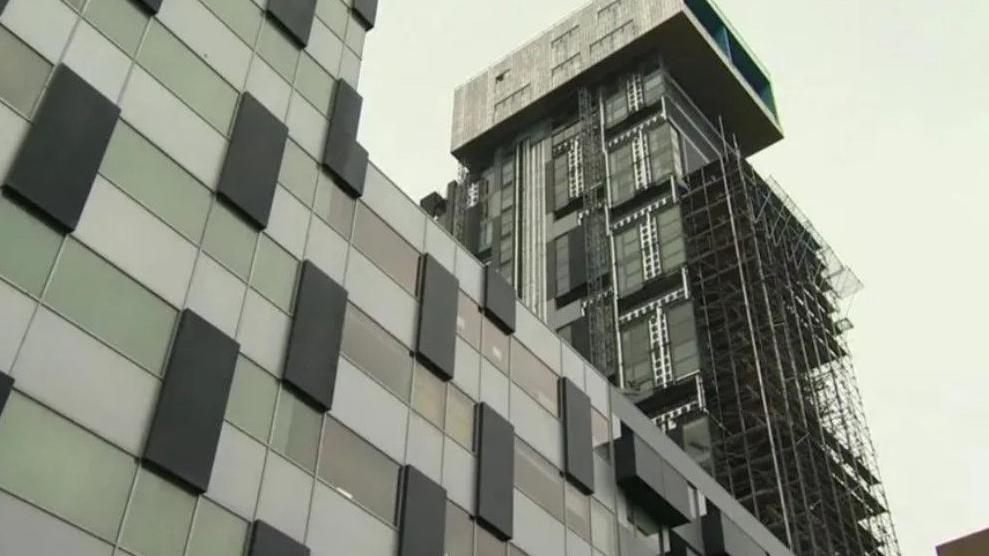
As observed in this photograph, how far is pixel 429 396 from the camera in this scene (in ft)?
90.9

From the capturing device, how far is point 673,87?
101188 millimetres

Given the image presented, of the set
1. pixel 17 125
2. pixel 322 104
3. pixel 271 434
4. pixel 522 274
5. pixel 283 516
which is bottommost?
pixel 283 516

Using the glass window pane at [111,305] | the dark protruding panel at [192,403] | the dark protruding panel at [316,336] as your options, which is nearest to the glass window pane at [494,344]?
the dark protruding panel at [316,336]

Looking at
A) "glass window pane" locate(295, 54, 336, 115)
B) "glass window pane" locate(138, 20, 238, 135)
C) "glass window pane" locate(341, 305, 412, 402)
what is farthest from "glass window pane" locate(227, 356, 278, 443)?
"glass window pane" locate(295, 54, 336, 115)

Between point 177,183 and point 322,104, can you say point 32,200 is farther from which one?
point 322,104

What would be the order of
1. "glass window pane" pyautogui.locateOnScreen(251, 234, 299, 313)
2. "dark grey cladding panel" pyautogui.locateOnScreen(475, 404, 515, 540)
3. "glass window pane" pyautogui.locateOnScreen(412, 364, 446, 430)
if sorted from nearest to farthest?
"glass window pane" pyautogui.locateOnScreen(251, 234, 299, 313)
"glass window pane" pyautogui.locateOnScreen(412, 364, 446, 430)
"dark grey cladding panel" pyautogui.locateOnScreen(475, 404, 515, 540)

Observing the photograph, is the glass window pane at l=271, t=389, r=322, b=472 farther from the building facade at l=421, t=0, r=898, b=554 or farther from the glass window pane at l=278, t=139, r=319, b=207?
the building facade at l=421, t=0, r=898, b=554

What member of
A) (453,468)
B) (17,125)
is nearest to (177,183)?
(17,125)

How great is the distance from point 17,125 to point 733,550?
26.4m

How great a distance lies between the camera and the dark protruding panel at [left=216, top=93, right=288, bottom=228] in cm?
2425

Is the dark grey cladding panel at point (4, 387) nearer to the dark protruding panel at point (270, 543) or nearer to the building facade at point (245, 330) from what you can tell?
the building facade at point (245, 330)

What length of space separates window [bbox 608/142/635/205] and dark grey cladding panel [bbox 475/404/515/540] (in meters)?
62.4

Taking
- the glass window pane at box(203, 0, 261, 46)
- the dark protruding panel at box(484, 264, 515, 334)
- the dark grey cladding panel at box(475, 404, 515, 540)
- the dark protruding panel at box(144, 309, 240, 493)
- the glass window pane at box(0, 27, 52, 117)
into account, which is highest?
the glass window pane at box(203, 0, 261, 46)

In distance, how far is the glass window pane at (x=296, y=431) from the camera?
22.5 meters
